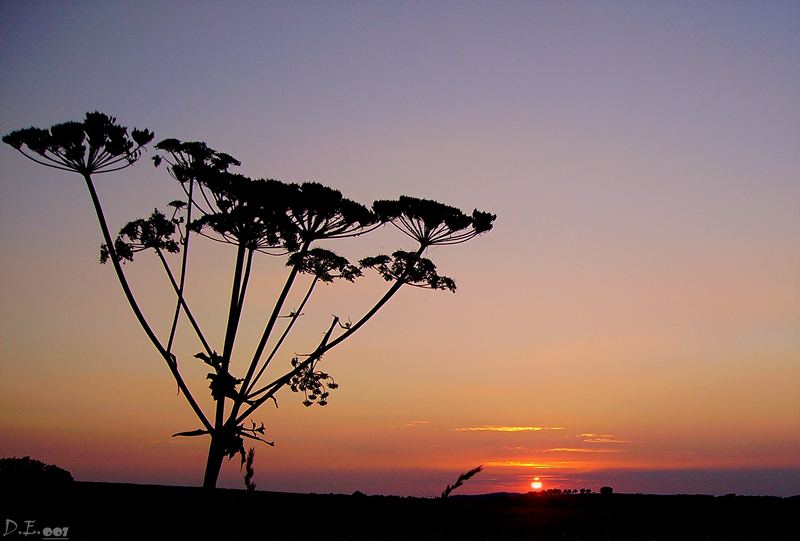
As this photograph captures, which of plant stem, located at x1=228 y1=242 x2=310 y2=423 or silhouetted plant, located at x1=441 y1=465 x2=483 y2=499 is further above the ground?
plant stem, located at x1=228 y1=242 x2=310 y2=423

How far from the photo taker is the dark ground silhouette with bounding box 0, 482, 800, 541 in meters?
17.2

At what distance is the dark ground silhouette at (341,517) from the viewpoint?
17.2 m

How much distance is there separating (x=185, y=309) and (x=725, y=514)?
18.5 meters

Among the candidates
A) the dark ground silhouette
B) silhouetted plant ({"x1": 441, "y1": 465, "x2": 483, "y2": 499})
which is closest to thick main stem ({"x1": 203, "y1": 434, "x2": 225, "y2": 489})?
the dark ground silhouette

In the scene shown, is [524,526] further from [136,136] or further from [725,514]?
[136,136]

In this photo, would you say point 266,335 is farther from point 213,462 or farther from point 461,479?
point 461,479

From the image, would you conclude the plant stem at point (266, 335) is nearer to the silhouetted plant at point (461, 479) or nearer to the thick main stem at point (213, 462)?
the thick main stem at point (213, 462)

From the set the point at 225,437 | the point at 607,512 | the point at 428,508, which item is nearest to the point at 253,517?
the point at 225,437

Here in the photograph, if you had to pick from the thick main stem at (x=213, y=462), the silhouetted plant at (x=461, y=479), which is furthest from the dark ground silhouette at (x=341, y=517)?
the silhouetted plant at (x=461, y=479)

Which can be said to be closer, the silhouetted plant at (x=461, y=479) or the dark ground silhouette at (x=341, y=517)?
the silhouetted plant at (x=461, y=479)

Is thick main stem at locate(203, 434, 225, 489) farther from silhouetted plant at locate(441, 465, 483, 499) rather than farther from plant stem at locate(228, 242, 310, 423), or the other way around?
silhouetted plant at locate(441, 465, 483, 499)

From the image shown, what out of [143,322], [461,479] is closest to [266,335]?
[143,322]

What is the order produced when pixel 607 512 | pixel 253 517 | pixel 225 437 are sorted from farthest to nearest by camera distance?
1. pixel 607 512
2. pixel 253 517
3. pixel 225 437

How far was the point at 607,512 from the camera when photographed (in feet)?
84.5
